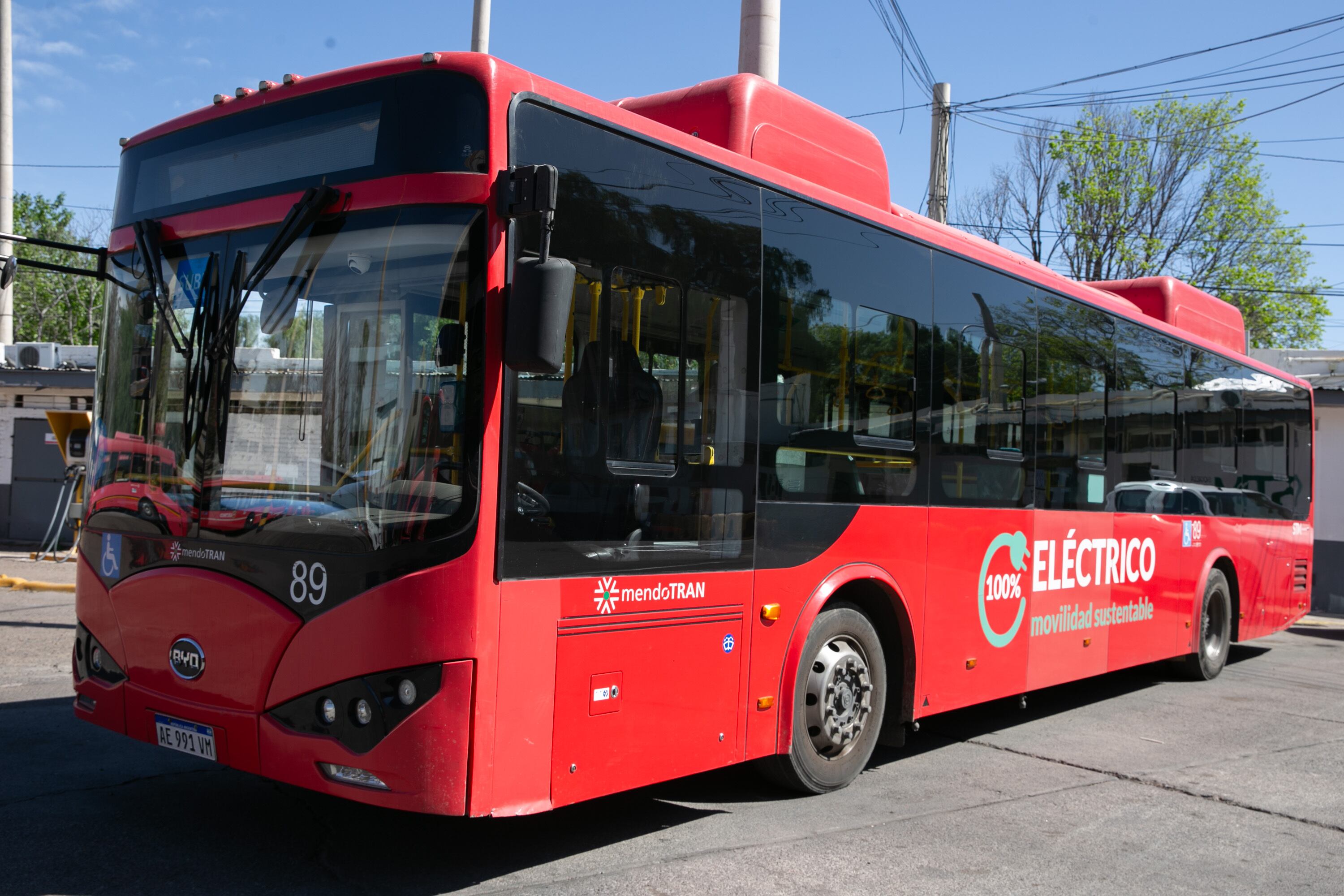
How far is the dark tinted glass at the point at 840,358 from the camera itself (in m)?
5.73

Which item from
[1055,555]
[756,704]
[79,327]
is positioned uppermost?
[79,327]

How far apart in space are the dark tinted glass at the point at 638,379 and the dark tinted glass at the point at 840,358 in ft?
0.62

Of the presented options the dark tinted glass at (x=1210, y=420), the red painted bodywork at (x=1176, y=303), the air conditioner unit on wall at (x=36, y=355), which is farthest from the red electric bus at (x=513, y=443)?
the air conditioner unit on wall at (x=36, y=355)

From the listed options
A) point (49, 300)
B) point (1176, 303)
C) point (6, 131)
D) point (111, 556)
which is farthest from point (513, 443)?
point (49, 300)

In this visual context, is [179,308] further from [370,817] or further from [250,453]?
[370,817]

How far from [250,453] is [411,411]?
0.80 meters

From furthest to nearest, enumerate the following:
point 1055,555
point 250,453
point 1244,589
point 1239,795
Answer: point 1244,589, point 1055,555, point 1239,795, point 250,453

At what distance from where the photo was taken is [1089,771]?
7043 millimetres

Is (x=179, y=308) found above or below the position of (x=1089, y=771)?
above

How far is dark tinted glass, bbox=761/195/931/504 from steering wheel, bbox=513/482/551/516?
4.77ft

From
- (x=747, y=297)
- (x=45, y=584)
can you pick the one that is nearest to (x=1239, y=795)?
(x=747, y=297)

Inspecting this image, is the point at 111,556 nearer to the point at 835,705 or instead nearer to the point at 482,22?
the point at 835,705

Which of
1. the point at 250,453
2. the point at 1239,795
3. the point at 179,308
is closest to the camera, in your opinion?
the point at 250,453

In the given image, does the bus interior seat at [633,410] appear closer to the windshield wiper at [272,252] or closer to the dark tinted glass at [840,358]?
the dark tinted glass at [840,358]
